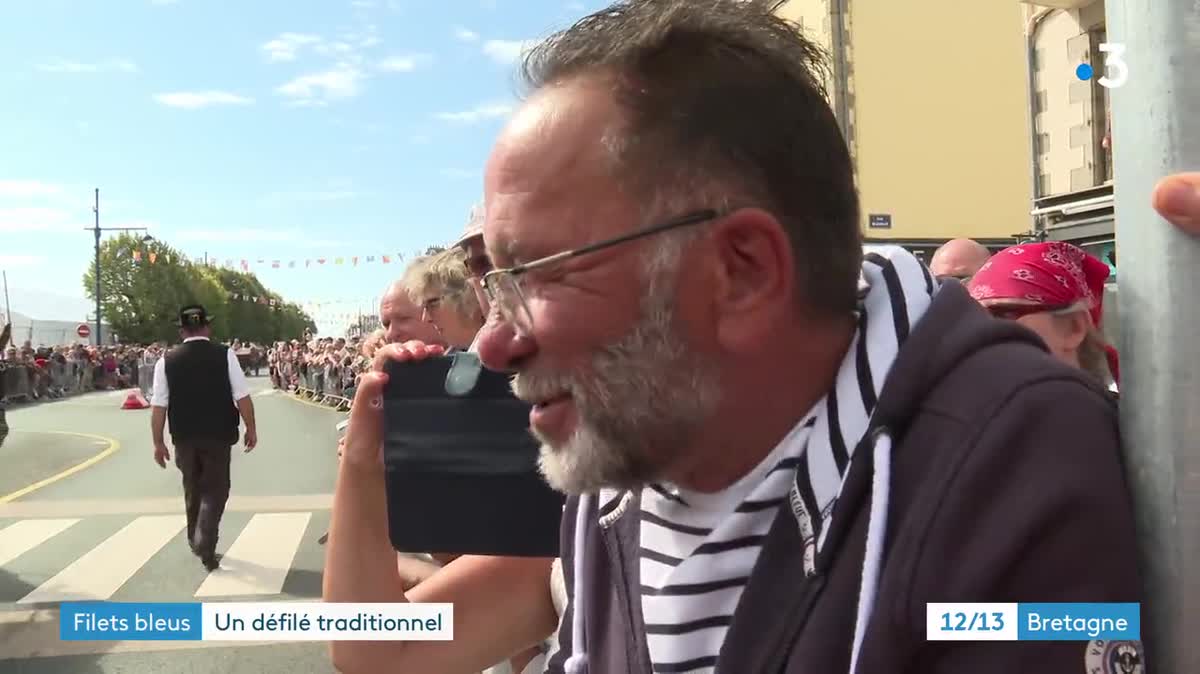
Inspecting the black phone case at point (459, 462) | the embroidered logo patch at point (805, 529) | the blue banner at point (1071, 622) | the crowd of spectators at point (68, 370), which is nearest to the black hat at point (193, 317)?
the black phone case at point (459, 462)

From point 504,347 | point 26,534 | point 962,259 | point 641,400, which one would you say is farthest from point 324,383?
point 641,400

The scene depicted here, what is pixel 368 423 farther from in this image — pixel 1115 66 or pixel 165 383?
pixel 165 383

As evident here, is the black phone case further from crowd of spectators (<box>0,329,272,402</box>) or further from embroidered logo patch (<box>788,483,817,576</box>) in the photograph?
crowd of spectators (<box>0,329,272,402</box>)

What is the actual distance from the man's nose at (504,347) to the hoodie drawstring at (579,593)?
0.27m

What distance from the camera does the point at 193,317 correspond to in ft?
23.8

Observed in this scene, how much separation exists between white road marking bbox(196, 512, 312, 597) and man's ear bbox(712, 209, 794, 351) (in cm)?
563

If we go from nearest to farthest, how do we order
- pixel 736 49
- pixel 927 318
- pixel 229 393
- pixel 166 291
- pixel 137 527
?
pixel 927 318 < pixel 736 49 < pixel 229 393 < pixel 137 527 < pixel 166 291

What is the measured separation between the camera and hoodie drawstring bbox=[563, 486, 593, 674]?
1.32m

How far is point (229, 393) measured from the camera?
7336 mm

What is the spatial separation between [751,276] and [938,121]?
19395mm

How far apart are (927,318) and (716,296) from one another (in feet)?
0.77

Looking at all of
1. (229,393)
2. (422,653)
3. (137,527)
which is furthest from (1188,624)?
(137,527)

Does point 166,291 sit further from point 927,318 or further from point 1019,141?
point 927,318

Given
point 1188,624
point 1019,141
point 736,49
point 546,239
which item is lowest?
point 1188,624
